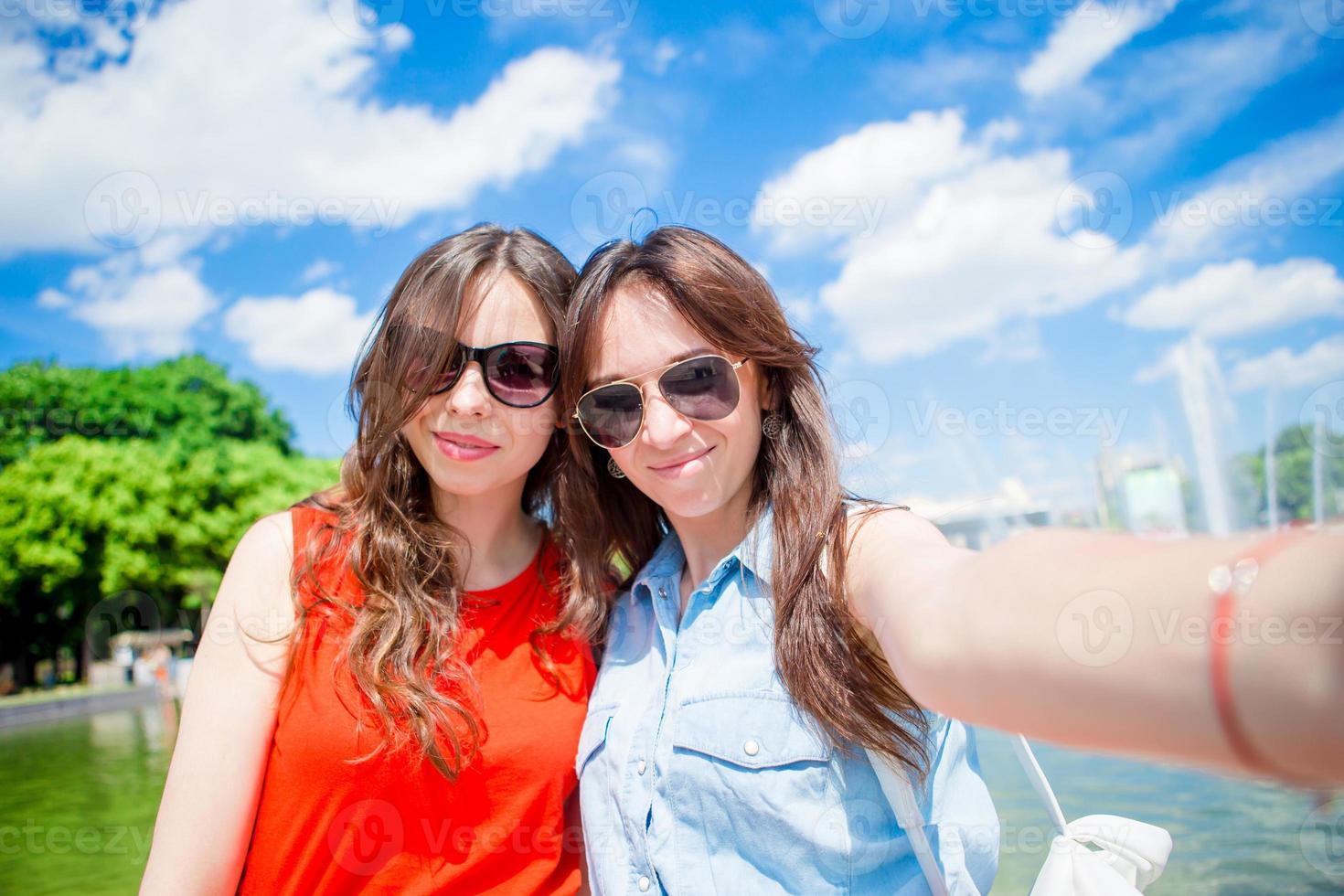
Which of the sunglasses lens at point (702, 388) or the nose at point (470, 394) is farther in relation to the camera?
the nose at point (470, 394)

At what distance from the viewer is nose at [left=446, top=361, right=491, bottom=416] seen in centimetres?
253

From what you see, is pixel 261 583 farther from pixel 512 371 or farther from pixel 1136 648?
pixel 1136 648

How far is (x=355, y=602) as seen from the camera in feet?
8.08

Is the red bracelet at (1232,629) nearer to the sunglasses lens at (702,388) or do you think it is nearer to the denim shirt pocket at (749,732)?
the denim shirt pocket at (749,732)

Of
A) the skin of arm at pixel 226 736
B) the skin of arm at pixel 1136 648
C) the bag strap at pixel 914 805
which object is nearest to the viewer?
the skin of arm at pixel 1136 648

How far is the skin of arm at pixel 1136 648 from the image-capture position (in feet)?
2.46

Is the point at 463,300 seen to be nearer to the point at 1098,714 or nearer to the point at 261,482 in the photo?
the point at 1098,714

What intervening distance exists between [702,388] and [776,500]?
1.26 feet

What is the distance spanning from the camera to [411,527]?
2.68 meters

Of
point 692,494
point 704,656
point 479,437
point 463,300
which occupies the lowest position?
point 704,656

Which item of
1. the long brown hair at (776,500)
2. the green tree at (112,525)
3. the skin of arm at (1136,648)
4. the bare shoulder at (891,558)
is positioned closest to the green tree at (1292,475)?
the long brown hair at (776,500)

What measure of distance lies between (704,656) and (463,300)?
1354 millimetres

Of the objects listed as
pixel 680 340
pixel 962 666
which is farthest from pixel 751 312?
pixel 962 666

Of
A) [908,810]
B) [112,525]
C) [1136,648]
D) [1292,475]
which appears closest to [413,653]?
[908,810]
